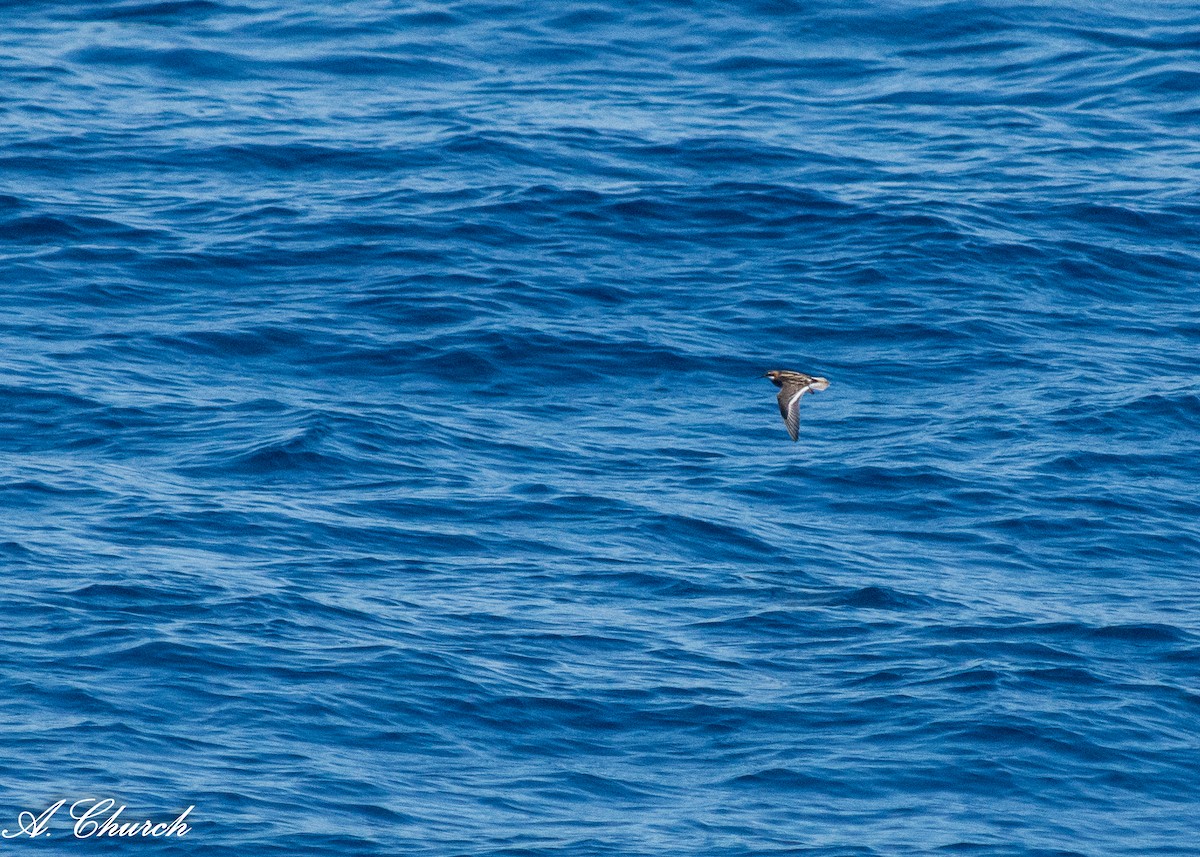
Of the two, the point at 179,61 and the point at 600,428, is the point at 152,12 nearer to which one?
the point at 179,61

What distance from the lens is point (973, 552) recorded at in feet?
66.4

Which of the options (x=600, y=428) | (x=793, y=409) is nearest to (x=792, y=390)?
(x=793, y=409)

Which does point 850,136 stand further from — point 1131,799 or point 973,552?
point 1131,799

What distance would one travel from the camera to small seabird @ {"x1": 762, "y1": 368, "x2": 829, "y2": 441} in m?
19.4

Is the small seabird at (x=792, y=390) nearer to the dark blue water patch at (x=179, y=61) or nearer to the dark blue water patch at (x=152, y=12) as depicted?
the dark blue water patch at (x=179, y=61)

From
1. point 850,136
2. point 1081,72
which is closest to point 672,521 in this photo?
point 850,136

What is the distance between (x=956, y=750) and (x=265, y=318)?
10.5 meters

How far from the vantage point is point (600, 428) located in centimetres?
2248

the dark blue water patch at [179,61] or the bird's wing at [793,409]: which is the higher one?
the dark blue water patch at [179,61]
